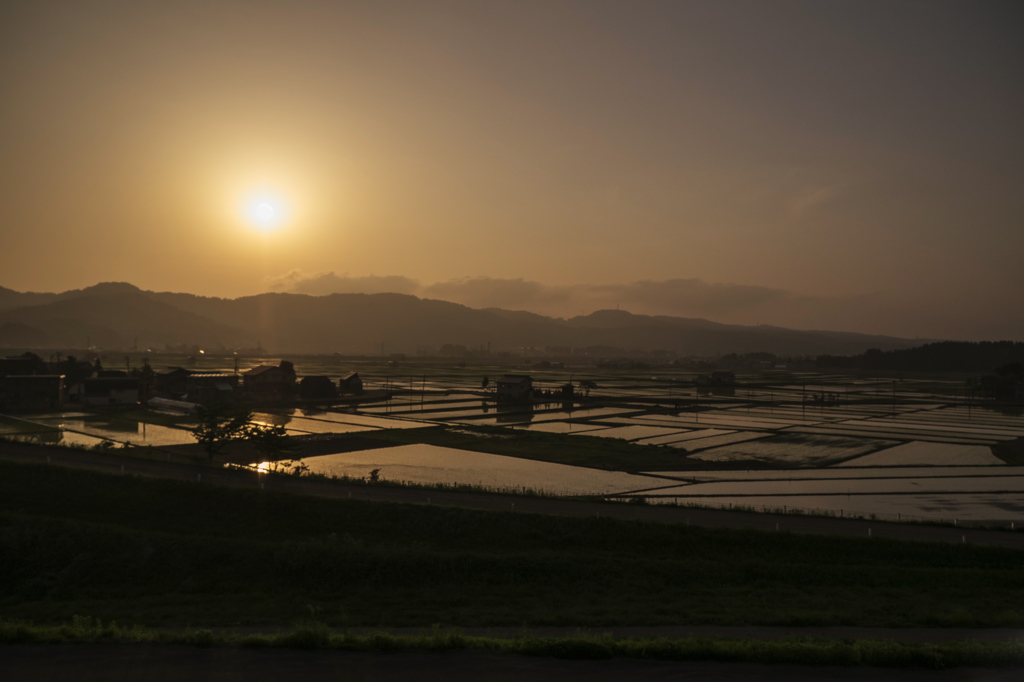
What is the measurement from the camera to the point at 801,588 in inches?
682

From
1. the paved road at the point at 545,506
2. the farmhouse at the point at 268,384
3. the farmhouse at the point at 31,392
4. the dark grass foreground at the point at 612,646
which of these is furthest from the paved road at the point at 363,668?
the farmhouse at the point at 268,384

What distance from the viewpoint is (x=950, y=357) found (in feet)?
477

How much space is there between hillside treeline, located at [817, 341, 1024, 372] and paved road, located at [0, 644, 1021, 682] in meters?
153

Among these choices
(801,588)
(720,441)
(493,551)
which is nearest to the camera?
(801,588)

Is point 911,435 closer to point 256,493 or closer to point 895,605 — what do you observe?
point 895,605

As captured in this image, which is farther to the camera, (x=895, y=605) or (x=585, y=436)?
(x=585, y=436)

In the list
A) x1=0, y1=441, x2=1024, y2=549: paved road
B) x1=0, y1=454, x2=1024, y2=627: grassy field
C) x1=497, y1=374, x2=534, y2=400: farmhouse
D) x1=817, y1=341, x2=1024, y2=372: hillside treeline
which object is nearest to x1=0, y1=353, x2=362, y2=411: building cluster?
x1=497, y1=374, x2=534, y2=400: farmhouse

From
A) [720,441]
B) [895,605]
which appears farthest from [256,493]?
[720,441]

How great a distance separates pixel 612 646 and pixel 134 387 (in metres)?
60.2

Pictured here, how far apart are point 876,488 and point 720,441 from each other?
47.6ft

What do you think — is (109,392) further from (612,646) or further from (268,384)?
(612,646)

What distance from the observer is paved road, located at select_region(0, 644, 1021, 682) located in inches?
424

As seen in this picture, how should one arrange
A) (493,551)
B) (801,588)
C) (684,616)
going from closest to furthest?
(684,616) < (801,588) < (493,551)

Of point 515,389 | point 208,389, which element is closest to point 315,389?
point 208,389
